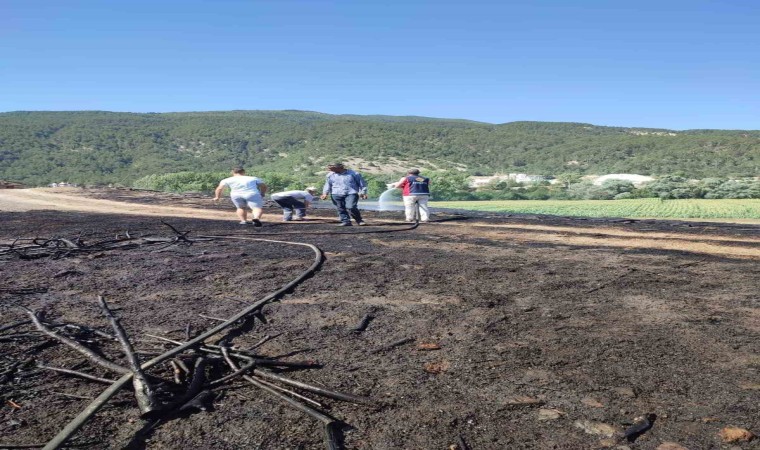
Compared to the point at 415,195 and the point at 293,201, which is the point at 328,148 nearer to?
the point at 293,201

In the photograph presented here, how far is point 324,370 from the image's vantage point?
4312 millimetres

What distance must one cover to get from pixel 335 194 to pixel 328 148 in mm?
72589

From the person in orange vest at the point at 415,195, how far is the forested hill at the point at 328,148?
161 ft

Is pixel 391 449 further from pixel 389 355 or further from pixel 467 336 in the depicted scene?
pixel 467 336

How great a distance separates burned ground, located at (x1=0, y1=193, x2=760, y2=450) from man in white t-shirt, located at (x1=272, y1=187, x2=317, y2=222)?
4.91 meters

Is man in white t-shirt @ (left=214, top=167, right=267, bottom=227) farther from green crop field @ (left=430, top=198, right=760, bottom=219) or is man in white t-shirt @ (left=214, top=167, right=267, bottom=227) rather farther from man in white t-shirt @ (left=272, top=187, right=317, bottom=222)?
green crop field @ (left=430, top=198, right=760, bottom=219)

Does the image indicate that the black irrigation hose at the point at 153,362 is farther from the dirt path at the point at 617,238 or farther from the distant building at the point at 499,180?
the distant building at the point at 499,180

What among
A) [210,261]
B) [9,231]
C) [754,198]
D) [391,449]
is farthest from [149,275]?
[754,198]

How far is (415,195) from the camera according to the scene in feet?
50.0

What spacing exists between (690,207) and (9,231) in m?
24.6

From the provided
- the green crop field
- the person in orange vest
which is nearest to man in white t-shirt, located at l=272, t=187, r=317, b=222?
the person in orange vest

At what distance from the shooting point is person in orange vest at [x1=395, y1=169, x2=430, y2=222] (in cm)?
1529

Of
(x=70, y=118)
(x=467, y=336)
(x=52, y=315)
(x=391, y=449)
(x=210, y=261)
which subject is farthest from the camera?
(x=70, y=118)

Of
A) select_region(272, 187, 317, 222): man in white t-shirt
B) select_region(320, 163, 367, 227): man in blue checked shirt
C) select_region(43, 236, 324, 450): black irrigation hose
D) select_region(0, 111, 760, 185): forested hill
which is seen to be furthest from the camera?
select_region(0, 111, 760, 185): forested hill
